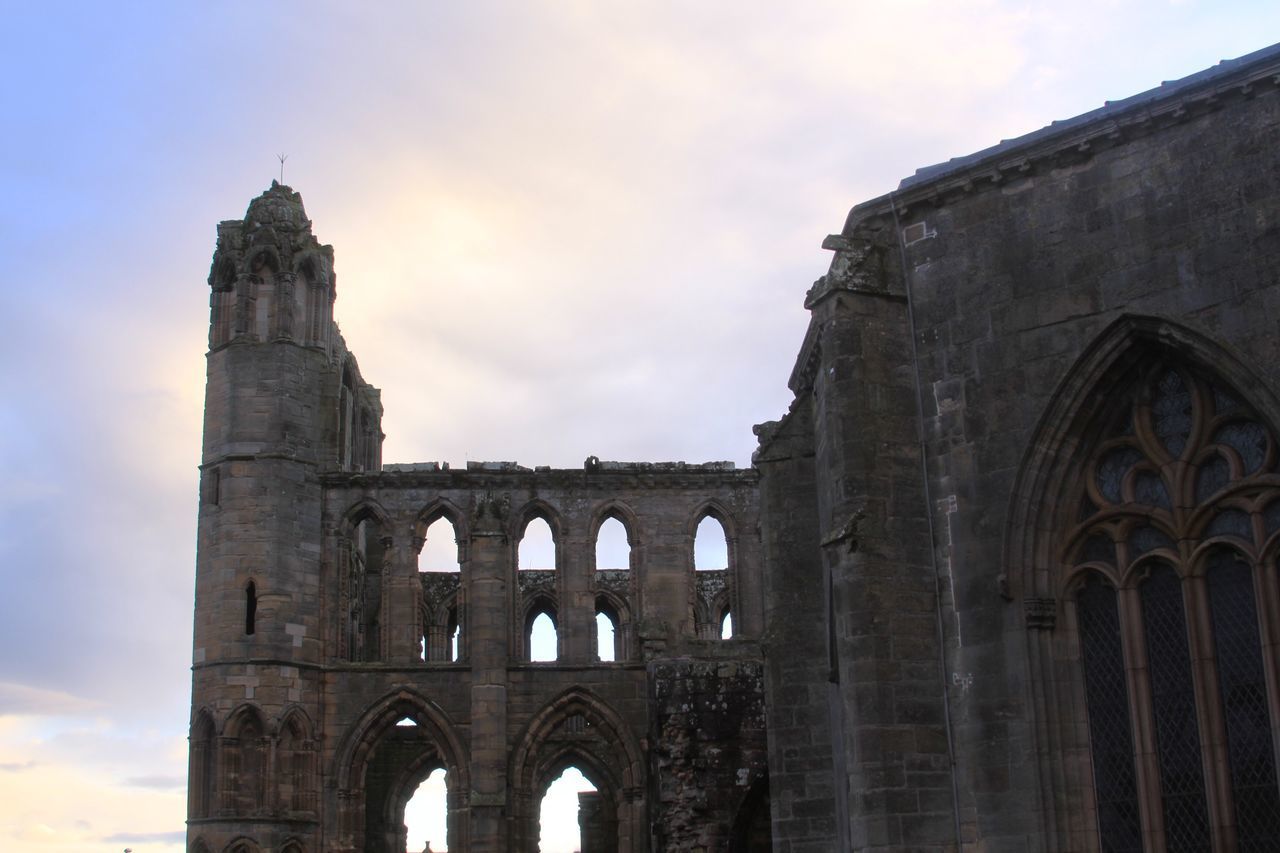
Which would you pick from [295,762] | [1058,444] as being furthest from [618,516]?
[1058,444]

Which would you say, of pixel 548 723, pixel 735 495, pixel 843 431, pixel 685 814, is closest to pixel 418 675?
pixel 548 723

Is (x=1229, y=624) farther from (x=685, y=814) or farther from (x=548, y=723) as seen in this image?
(x=548, y=723)

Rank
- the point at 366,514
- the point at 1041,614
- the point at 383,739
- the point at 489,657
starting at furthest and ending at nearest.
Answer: the point at 366,514
the point at 383,739
the point at 489,657
the point at 1041,614

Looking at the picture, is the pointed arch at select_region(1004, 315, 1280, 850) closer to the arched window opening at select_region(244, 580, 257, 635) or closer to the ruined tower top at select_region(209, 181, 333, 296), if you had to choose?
the arched window opening at select_region(244, 580, 257, 635)

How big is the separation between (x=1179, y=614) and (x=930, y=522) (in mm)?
2240

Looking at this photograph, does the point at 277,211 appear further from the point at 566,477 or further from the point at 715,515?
the point at 715,515

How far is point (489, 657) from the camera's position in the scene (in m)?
34.0

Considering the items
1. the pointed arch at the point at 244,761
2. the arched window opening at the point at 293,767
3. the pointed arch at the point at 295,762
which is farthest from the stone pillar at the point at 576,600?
the pointed arch at the point at 244,761

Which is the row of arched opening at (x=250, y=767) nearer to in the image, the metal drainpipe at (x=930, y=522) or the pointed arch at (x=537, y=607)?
the pointed arch at (x=537, y=607)

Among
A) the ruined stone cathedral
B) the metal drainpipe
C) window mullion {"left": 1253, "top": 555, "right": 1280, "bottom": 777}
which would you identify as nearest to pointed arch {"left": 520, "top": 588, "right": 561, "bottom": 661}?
the ruined stone cathedral

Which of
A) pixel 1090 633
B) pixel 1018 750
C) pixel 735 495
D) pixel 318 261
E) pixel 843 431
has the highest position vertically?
pixel 318 261

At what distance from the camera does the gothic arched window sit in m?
14.0

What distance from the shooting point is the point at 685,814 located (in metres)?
25.9

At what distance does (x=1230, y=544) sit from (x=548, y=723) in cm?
2147
